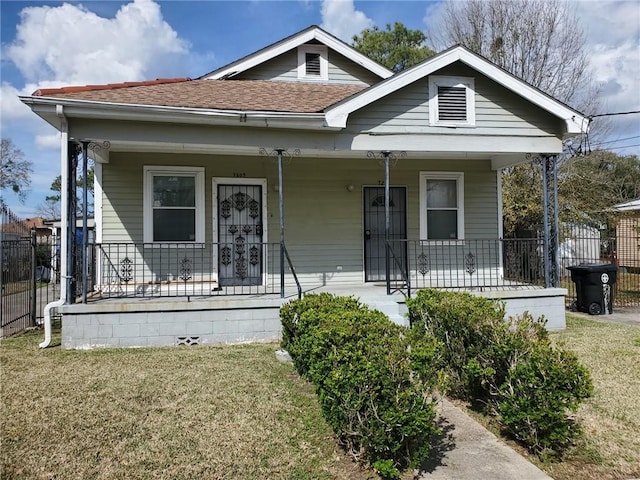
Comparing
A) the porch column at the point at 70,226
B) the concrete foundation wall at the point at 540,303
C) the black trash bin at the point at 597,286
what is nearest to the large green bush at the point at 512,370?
A: the concrete foundation wall at the point at 540,303

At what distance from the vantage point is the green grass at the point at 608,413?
328 cm

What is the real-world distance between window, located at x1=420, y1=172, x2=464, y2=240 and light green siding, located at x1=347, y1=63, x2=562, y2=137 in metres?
1.63

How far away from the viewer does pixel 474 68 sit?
8.42 meters

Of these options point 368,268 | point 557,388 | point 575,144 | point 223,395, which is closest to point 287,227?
point 368,268

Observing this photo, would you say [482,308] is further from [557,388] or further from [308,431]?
[308,431]

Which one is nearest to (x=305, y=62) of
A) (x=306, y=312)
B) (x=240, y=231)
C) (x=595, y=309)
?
(x=240, y=231)

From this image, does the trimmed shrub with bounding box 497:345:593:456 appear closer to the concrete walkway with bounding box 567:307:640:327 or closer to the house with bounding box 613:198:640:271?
the concrete walkway with bounding box 567:307:640:327

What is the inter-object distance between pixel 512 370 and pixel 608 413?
5.04 feet

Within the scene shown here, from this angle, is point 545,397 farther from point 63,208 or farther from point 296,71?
point 296,71

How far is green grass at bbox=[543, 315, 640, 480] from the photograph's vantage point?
10.8 feet

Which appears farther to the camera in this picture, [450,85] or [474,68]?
[450,85]

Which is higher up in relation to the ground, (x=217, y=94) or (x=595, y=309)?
(x=217, y=94)

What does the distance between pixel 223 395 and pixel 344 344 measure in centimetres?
186

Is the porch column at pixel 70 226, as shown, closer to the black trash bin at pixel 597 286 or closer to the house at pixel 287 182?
the house at pixel 287 182
